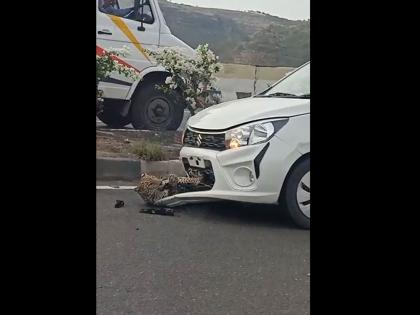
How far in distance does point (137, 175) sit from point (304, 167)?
0.86 m

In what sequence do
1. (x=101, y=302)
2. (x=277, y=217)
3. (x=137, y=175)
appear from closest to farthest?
(x=101, y=302), (x=137, y=175), (x=277, y=217)

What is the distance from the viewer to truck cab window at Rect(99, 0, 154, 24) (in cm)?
284

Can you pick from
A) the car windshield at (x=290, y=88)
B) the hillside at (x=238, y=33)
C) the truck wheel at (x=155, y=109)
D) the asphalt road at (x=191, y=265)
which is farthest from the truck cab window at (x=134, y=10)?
the asphalt road at (x=191, y=265)

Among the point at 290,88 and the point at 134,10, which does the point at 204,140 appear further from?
the point at 134,10

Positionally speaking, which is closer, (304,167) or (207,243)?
(207,243)

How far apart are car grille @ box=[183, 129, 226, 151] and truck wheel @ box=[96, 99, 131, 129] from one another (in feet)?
1.09

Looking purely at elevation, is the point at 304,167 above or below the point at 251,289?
above

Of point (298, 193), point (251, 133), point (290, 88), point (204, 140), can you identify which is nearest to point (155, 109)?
point (204, 140)

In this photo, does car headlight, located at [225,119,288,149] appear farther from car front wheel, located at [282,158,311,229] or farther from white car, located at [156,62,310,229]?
car front wheel, located at [282,158,311,229]

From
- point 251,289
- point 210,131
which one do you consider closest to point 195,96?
point 210,131

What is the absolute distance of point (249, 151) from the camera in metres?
3.00
